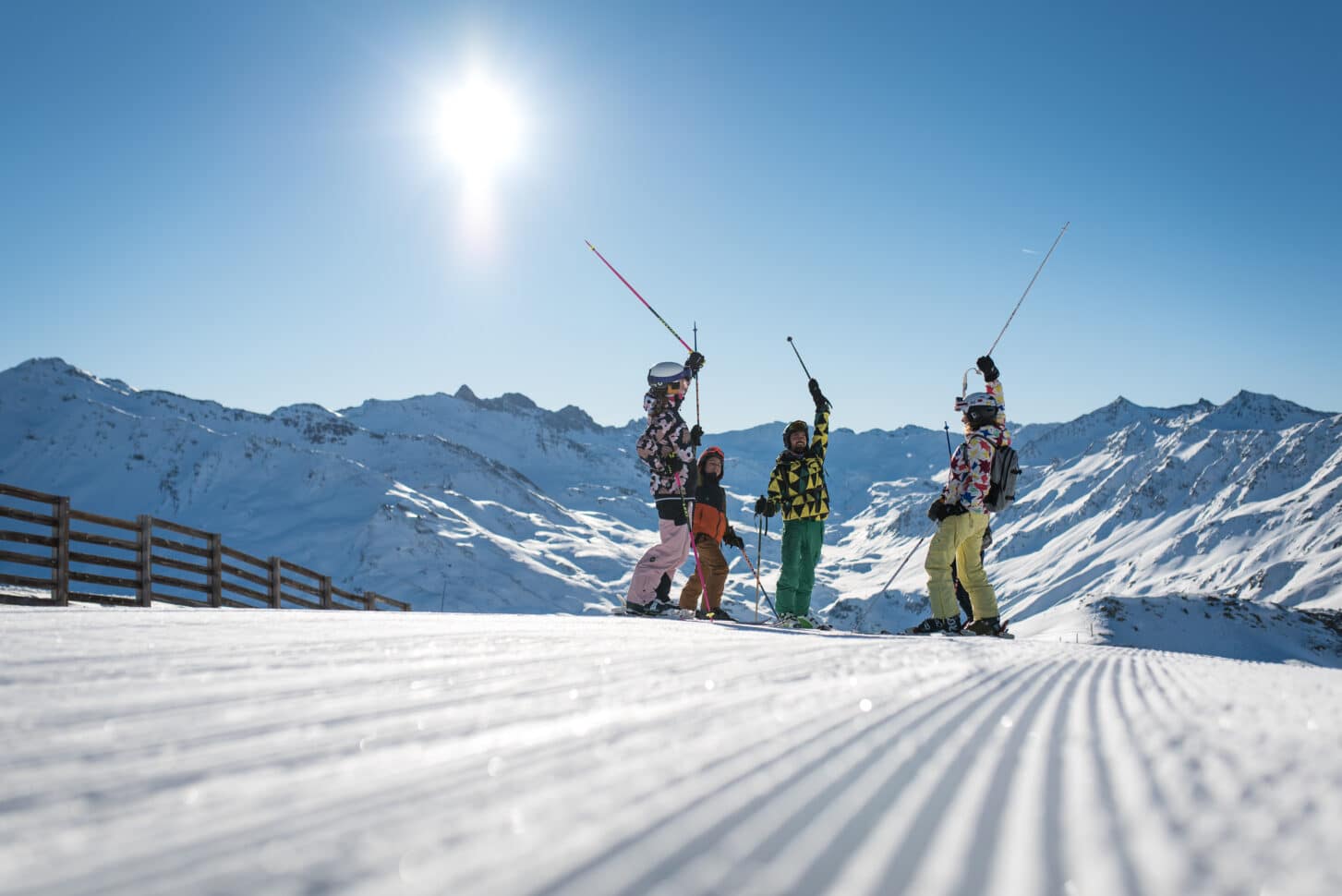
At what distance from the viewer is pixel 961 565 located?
7109 millimetres

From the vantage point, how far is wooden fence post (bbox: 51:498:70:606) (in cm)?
897

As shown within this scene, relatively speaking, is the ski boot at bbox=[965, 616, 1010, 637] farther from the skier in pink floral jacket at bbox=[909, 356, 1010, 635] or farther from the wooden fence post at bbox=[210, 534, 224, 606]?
the wooden fence post at bbox=[210, 534, 224, 606]

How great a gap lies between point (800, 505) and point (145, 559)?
8.09 metres

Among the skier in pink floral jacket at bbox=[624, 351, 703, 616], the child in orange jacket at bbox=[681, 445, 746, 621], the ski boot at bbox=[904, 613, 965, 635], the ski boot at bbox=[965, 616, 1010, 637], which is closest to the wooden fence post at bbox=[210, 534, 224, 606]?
the skier in pink floral jacket at bbox=[624, 351, 703, 616]

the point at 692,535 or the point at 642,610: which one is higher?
the point at 692,535

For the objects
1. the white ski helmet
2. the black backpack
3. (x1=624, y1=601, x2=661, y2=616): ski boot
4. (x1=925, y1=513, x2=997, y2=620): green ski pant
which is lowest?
(x1=624, y1=601, x2=661, y2=616): ski boot

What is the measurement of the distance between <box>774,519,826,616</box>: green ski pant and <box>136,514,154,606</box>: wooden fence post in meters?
7.71

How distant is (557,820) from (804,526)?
23.1ft

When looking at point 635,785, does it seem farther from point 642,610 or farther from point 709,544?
point 709,544

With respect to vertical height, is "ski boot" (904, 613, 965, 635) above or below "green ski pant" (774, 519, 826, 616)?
below

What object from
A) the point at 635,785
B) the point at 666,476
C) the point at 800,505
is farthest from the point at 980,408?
the point at 635,785

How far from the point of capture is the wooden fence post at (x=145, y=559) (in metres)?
9.79

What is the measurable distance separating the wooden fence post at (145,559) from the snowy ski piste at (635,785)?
9479 millimetres

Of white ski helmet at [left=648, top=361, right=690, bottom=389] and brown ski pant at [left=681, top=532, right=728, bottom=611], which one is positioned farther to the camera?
white ski helmet at [left=648, top=361, right=690, bottom=389]
